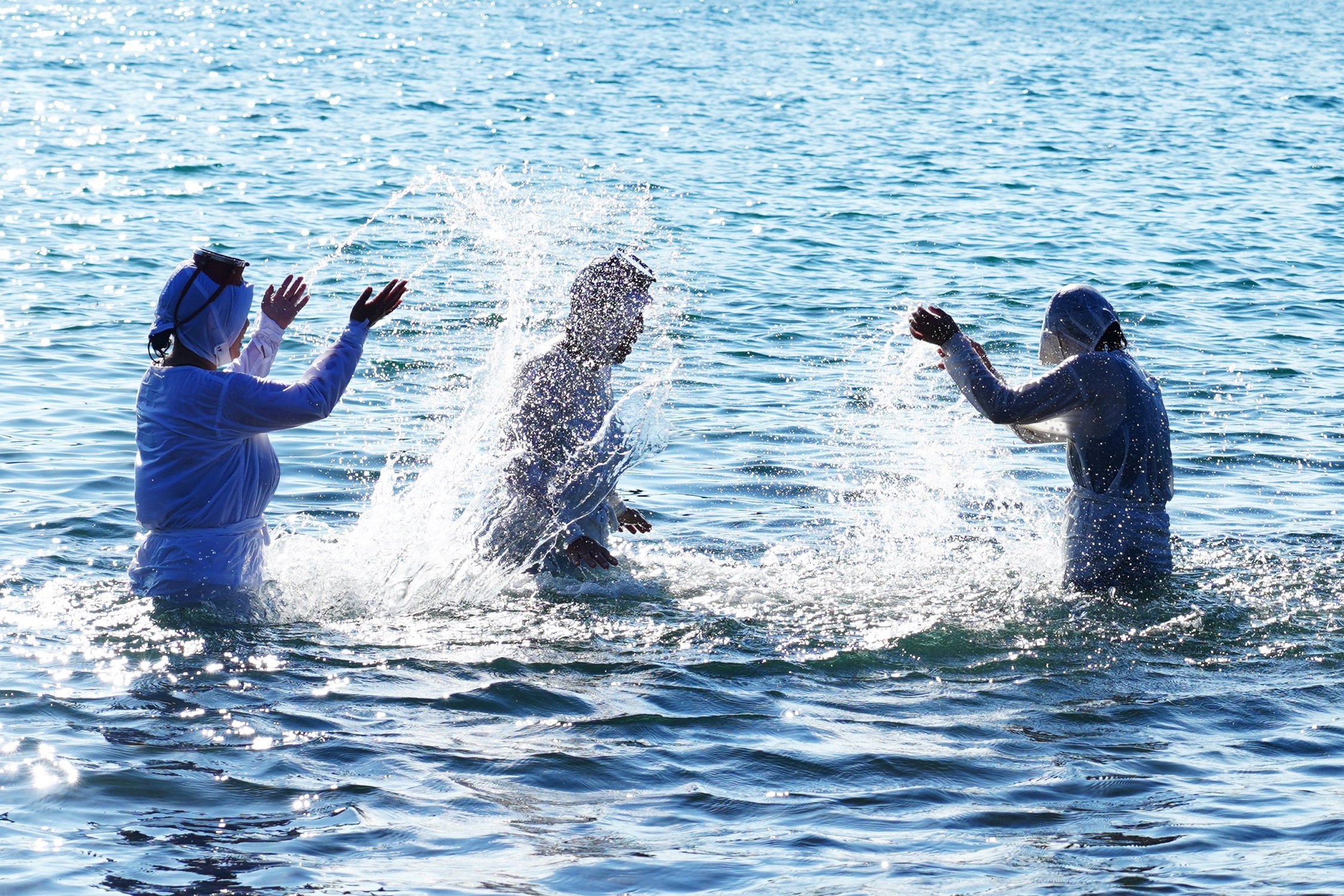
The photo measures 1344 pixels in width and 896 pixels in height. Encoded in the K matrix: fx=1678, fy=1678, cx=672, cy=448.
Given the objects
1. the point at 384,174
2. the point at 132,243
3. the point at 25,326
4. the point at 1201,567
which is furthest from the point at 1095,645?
the point at 384,174

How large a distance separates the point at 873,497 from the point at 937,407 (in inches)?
88.4

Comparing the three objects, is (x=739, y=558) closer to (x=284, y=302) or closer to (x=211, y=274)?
(x=284, y=302)

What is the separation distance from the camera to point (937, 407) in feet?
42.7

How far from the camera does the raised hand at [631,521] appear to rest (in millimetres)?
8906

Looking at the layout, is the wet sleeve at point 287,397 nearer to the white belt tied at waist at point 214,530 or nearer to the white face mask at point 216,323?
the white face mask at point 216,323

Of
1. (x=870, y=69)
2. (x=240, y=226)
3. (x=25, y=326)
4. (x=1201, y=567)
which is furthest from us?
(x=870, y=69)

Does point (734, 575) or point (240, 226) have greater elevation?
point (240, 226)

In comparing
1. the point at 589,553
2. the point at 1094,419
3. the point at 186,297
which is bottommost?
the point at 589,553

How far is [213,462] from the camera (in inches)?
289

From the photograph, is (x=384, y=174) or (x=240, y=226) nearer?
(x=240, y=226)

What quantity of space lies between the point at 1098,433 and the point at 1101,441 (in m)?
0.04

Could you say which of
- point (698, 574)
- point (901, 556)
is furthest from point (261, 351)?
point (901, 556)

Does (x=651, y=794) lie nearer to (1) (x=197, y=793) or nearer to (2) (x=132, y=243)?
(1) (x=197, y=793)

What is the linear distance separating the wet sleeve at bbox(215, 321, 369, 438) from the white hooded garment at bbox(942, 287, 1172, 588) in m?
2.92
